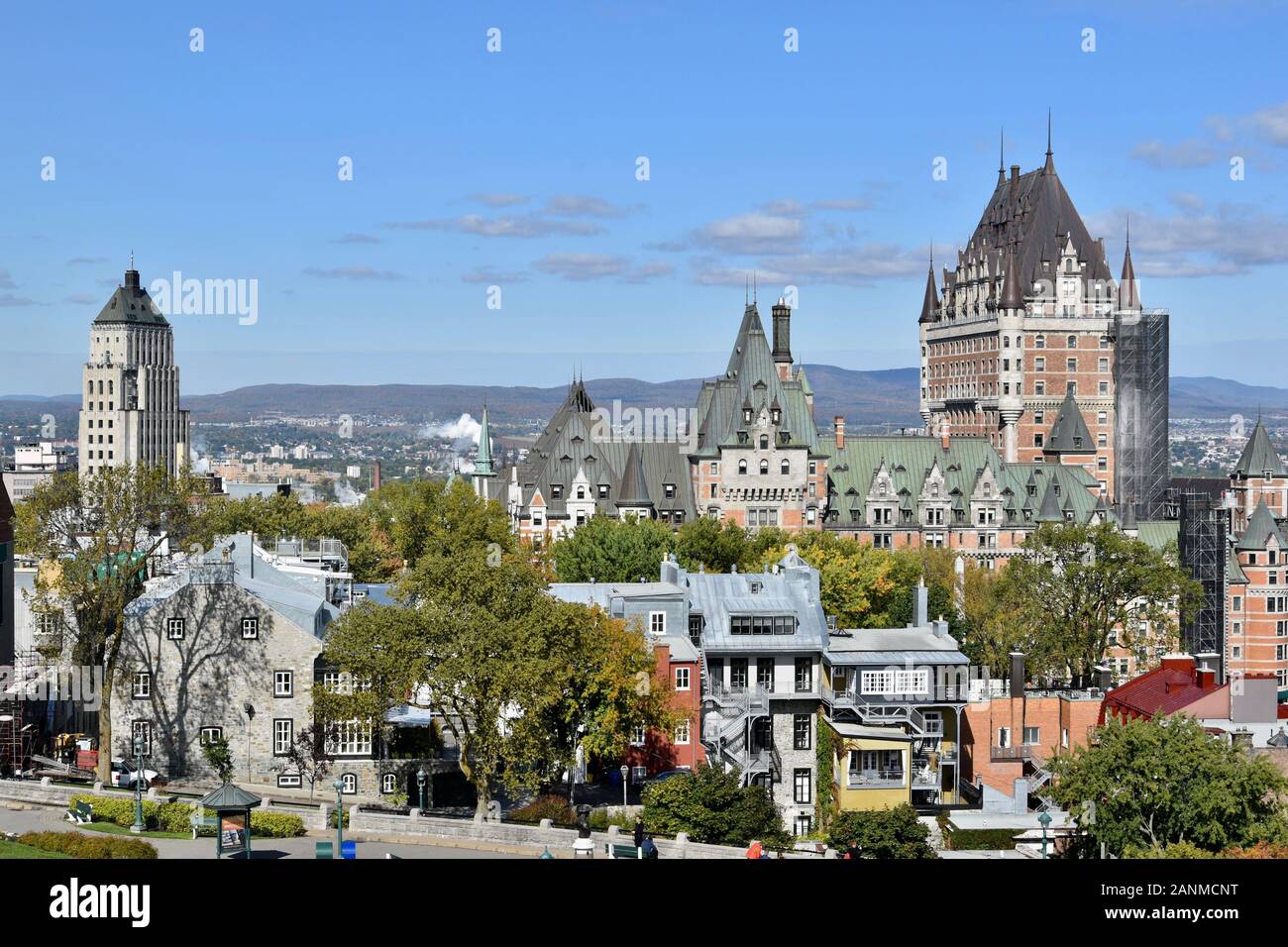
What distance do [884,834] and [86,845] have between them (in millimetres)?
23100

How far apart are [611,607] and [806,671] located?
329 inches

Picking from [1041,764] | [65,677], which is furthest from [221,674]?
[1041,764]

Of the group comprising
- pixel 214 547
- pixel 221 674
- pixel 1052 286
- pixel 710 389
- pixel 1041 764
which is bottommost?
pixel 1041 764

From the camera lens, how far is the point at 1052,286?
167 metres

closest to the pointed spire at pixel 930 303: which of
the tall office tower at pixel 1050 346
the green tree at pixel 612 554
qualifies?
the tall office tower at pixel 1050 346

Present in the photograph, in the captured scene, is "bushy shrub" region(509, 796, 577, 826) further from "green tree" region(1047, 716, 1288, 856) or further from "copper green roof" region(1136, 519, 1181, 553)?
"copper green roof" region(1136, 519, 1181, 553)

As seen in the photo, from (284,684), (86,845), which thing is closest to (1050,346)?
(284,684)

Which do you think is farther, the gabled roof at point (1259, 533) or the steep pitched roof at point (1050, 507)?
the steep pitched roof at point (1050, 507)

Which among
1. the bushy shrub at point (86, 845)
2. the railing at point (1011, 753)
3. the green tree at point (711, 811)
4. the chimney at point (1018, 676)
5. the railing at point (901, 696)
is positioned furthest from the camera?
the chimney at point (1018, 676)

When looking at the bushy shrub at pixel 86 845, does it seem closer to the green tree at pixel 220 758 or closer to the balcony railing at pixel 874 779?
the green tree at pixel 220 758

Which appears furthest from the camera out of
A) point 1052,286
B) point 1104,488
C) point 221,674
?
point 1052,286

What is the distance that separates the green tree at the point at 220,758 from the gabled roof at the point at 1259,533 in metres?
79.4

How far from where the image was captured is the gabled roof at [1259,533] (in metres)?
115
